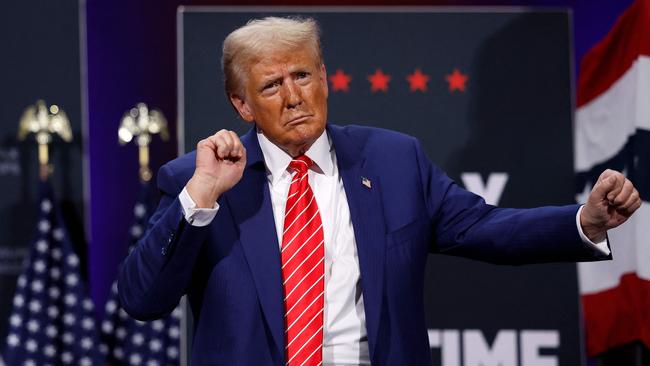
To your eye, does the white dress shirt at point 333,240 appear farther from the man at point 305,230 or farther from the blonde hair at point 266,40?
the blonde hair at point 266,40

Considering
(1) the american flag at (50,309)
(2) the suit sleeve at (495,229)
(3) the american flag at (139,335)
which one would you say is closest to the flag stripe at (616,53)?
(2) the suit sleeve at (495,229)

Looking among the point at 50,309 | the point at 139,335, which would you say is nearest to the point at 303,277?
the point at 139,335

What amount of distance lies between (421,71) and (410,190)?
5.75 ft

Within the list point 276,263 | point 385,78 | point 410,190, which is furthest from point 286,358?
point 385,78

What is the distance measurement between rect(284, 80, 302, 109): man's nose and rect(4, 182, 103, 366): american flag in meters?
3.16

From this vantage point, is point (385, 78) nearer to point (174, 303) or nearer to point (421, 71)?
point (421, 71)

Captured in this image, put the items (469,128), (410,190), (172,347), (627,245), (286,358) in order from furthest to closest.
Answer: (172,347), (469,128), (627,245), (410,190), (286,358)

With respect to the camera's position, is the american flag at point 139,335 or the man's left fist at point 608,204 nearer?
the man's left fist at point 608,204

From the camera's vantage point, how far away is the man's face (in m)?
2.37

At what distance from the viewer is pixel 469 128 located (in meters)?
4.06

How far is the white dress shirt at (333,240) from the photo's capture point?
2.25 meters

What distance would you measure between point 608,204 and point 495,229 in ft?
0.97

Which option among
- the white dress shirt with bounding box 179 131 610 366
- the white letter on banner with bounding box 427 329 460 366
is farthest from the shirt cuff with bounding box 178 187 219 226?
the white letter on banner with bounding box 427 329 460 366

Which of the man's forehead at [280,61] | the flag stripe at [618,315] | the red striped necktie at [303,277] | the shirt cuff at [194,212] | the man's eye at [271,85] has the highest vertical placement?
the man's forehead at [280,61]
